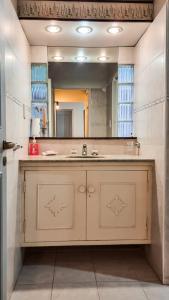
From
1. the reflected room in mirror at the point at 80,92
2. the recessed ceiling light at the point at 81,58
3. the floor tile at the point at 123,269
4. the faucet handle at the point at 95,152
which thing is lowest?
the floor tile at the point at 123,269

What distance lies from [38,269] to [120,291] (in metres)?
0.66

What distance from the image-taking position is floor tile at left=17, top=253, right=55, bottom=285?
1.99 meters

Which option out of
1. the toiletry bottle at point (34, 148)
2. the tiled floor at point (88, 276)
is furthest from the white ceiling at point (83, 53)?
the tiled floor at point (88, 276)

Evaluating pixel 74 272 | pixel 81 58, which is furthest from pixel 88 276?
pixel 81 58

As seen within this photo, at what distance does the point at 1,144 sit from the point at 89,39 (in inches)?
59.7

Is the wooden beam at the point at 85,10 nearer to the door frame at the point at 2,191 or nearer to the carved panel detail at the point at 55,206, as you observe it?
the door frame at the point at 2,191

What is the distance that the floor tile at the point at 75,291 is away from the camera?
180 cm

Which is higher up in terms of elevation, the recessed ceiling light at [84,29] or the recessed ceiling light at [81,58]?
the recessed ceiling light at [84,29]

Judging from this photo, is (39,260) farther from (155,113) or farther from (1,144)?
(155,113)

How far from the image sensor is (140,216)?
2.20 m

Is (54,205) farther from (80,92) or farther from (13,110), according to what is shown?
(80,92)

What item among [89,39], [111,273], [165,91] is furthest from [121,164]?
[89,39]

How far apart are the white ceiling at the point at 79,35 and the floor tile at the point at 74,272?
75.0 inches

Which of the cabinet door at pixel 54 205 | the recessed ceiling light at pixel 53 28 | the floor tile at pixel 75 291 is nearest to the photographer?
the floor tile at pixel 75 291
